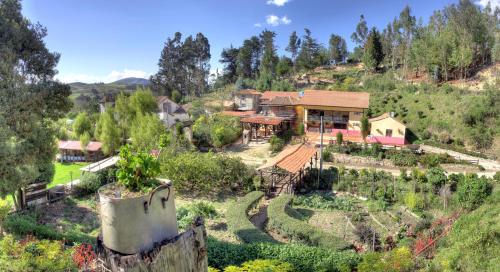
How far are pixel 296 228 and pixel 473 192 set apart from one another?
10.6 m

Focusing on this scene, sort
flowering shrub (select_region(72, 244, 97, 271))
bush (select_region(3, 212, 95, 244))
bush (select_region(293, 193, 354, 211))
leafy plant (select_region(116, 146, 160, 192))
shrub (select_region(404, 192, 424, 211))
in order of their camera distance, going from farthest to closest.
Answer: bush (select_region(293, 193, 354, 211)) < shrub (select_region(404, 192, 424, 211)) < bush (select_region(3, 212, 95, 244)) < flowering shrub (select_region(72, 244, 97, 271)) < leafy plant (select_region(116, 146, 160, 192))

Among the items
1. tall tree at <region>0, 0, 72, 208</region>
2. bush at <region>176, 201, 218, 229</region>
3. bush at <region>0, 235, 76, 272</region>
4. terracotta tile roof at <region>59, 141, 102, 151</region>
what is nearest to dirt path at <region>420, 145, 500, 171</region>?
bush at <region>176, 201, 218, 229</region>

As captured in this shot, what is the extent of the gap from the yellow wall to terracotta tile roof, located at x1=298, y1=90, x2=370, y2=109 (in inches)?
117

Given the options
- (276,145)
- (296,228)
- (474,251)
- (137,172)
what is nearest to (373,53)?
(276,145)

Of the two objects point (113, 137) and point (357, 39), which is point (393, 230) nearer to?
point (113, 137)

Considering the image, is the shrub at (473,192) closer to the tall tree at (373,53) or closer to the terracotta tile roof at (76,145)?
the terracotta tile roof at (76,145)

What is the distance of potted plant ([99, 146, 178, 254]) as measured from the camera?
3.73 metres

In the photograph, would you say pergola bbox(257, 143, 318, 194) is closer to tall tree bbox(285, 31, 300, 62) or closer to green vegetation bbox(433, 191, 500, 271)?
green vegetation bbox(433, 191, 500, 271)

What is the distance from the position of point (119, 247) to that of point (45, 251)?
7.13 m

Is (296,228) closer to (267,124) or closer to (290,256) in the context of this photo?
(290,256)

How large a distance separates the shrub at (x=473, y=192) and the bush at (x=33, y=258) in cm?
1886

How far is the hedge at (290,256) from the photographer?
35.2 feet

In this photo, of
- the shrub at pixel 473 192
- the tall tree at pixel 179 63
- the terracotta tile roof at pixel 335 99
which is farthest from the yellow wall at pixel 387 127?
the tall tree at pixel 179 63

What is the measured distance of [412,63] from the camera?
55.1 metres
